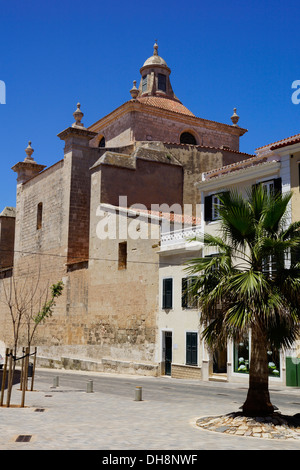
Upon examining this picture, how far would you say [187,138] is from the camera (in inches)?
1710

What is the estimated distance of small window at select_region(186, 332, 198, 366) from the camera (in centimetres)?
2541

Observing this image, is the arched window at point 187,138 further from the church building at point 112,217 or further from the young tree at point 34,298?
the young tree at point 34,298

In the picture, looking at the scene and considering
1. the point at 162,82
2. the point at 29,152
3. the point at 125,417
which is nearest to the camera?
the point at 125,417

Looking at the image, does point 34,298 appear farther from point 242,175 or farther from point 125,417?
point 125,417

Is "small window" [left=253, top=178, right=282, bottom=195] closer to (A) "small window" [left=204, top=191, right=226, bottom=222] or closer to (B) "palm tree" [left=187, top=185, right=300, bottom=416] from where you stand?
(A) "small window" [left=204, top=191, right=226, bottom=222]

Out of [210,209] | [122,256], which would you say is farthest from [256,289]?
[122,256]

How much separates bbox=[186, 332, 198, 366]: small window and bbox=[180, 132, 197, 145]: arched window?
2118cm

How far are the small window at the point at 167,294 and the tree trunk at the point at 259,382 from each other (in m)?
15.8

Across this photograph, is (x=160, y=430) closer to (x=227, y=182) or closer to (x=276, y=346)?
(x=276, y=346)

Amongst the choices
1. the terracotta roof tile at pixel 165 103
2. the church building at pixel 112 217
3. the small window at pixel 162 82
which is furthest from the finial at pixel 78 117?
the small window at pixel 162 82

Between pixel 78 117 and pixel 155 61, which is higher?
pixel 155 61

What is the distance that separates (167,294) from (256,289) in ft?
56.2

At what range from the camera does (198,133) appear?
43.3 metres
